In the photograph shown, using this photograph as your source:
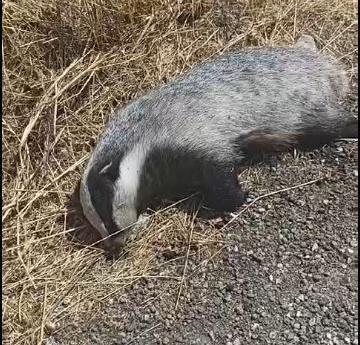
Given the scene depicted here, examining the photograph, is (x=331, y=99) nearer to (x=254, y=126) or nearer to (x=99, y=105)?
(x=254, y=126)

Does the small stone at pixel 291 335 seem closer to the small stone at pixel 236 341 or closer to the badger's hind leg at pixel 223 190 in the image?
the small stone at pixel 236 341

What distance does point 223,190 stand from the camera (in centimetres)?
382

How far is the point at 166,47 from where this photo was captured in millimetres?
4637

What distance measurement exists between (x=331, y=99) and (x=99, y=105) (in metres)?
1.41

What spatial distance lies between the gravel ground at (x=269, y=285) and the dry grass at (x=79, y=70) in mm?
305

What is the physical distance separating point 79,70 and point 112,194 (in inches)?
45.1

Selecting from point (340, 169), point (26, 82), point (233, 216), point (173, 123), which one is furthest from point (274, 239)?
point (26, 82)

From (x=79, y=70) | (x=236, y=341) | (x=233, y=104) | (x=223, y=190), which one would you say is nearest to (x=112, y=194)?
(x=223, y=190)

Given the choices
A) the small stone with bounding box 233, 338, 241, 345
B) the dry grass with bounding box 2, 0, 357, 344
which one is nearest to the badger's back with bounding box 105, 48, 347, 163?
the dry grass with bounding box 2, 0, 357, 344

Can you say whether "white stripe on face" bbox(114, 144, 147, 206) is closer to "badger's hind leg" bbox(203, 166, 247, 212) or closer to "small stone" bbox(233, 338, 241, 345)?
"badger's hind leg" bbox(203, 166, 247, 212)

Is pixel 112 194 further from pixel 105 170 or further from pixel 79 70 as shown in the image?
pixel 79 70

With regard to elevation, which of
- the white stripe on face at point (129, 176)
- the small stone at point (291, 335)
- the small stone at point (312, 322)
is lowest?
the small stone at point (291, 335)

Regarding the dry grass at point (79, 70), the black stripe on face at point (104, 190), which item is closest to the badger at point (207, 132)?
the black stripe on face at point (104, 190)

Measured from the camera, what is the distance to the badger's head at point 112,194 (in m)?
3.76
